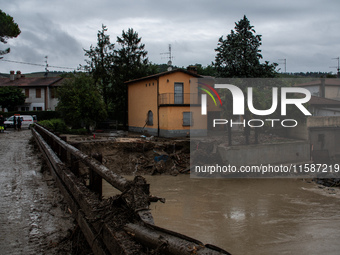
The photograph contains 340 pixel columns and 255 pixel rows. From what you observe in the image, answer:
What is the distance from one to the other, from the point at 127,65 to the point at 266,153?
86.5ft

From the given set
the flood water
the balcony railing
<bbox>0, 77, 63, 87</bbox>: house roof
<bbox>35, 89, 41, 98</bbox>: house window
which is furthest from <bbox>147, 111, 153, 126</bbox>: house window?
<bbox>35, 89, 41, 98</bbox>: house window

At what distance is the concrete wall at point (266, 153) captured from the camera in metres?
22.8

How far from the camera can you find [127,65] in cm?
4431

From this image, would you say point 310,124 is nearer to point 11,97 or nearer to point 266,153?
point 266,153

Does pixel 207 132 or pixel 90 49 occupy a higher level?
pixel 90 49

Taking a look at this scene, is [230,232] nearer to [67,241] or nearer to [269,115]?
[67,241]

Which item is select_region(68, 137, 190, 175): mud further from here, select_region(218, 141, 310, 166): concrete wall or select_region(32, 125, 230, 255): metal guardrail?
select_region(32, 125, 230, 255): metal guardrail

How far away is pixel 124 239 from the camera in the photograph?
7.85 feet

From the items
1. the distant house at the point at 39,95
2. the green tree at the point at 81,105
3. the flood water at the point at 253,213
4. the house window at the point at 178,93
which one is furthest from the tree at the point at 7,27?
the distant house at the point at 39,95

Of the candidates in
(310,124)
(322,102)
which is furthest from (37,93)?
(310,124)

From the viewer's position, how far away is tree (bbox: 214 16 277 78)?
27.6m

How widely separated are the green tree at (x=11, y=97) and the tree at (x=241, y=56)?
31635 mm

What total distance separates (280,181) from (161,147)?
9.14 meters

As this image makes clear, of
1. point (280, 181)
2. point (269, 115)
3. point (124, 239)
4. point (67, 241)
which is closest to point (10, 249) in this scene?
point (67, 241)
